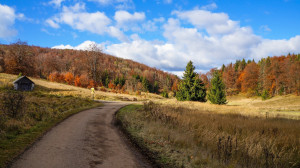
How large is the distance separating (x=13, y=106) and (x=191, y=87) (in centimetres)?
2984

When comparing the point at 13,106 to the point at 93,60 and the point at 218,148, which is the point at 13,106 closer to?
the point at 218,148

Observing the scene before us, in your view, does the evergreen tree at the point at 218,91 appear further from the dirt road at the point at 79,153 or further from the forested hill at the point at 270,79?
the dirt road at the point at 79,153

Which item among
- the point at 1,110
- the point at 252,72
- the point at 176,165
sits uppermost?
the point at 252,72

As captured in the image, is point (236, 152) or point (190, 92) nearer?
point (236, 152)

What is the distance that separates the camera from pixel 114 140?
293 inches

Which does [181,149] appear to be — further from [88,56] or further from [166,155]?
[88,56]

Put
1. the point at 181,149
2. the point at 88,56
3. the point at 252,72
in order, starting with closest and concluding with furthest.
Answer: the point at 181,149 → the point at 88,56 → the point at 252,72

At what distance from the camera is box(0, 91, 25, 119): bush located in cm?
1002

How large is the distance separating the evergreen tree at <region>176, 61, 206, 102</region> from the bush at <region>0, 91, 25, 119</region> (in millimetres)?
28547

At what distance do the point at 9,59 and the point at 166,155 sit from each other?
77.0 metres

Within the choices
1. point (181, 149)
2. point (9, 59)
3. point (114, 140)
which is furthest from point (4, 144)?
point (9, 59)

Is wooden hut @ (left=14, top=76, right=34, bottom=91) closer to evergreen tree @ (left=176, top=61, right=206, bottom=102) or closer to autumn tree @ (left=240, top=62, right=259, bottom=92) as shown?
evergreen tree @ (left=176, top=61, right=206, bottom=102)

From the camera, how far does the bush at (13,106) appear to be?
10018 millimetres

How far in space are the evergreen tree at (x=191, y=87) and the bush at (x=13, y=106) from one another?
28.5m
